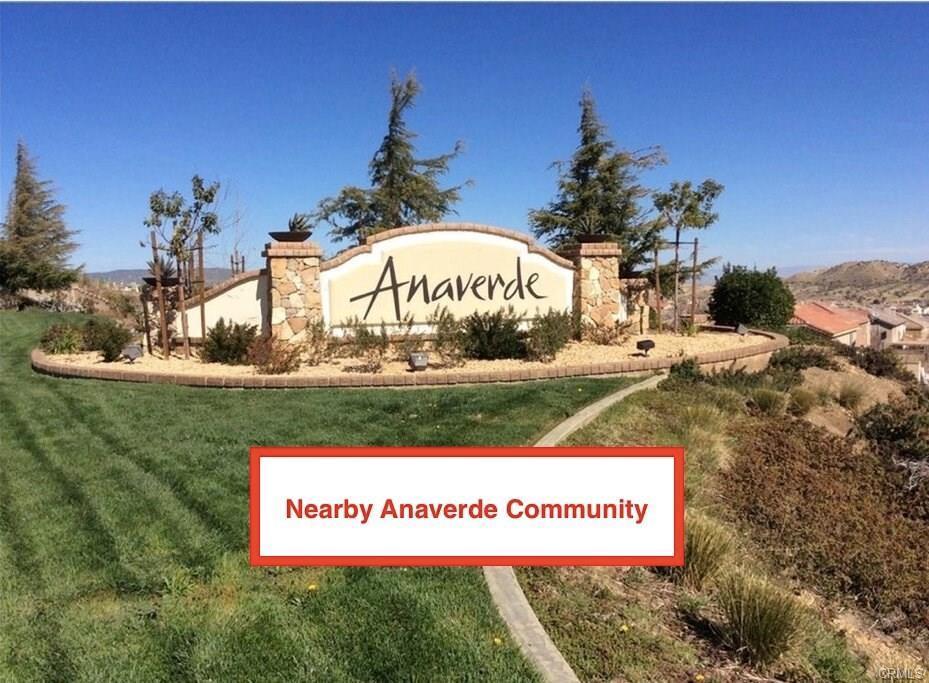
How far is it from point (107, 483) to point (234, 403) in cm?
297

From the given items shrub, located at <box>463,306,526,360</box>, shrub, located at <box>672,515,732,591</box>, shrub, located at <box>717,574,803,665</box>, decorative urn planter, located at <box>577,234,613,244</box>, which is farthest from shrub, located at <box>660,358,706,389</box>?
shrub, located at <box>717,574,803,665</box>

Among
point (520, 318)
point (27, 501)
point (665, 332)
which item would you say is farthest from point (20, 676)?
point (665, 332)

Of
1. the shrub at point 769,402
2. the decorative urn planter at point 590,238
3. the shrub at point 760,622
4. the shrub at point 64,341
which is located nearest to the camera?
the shrub at point 760,622

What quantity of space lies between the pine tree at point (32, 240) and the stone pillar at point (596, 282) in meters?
25.5

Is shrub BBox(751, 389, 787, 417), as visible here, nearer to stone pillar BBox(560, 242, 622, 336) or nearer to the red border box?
the red border box

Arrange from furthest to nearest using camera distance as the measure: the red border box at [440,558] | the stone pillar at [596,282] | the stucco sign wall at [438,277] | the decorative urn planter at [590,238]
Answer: the decorative urn planter at [590,238], the stone pillar at [596,282], the stucco sign wall at [438,277], the red border box at [440,558]

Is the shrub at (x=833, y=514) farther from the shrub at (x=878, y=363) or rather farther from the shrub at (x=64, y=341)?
the shrub at (x=64, y=341)

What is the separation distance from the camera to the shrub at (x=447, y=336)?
10.6 meters

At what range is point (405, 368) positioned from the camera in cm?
1009

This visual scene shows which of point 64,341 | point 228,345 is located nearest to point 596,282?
point 228,345

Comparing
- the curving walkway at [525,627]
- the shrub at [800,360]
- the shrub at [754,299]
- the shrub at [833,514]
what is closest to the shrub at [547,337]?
the shrub at [833,514]

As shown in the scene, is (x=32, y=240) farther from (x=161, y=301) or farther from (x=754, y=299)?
(x=754, y=299)

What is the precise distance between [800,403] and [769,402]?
0.70 m

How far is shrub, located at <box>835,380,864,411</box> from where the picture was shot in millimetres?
9188
